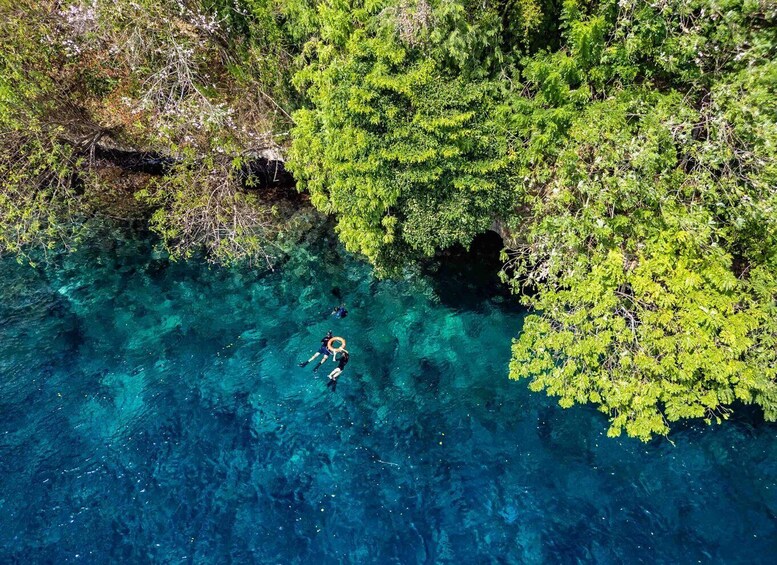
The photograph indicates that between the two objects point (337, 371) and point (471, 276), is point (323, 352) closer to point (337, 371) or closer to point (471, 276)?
point (337, 371)

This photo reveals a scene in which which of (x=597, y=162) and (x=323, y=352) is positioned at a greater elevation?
(x=597, y=162)

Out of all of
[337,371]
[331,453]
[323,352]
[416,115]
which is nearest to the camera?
[416,115]

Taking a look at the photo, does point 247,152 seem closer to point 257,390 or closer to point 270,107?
point 270,107

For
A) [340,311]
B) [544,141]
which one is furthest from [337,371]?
[544,141]

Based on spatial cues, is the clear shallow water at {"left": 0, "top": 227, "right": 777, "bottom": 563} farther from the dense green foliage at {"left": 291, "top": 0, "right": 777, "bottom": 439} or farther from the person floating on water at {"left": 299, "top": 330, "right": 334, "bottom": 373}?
the dense green foliage at {"left": 291, "top": 0, "right": 777, "bottom": 439}

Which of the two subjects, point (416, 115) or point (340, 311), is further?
point (340, 311)

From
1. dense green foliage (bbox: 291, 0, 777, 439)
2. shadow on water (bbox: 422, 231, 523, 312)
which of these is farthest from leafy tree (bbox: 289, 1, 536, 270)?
shadow on water (bbox: 422, 231, 523, 312)
